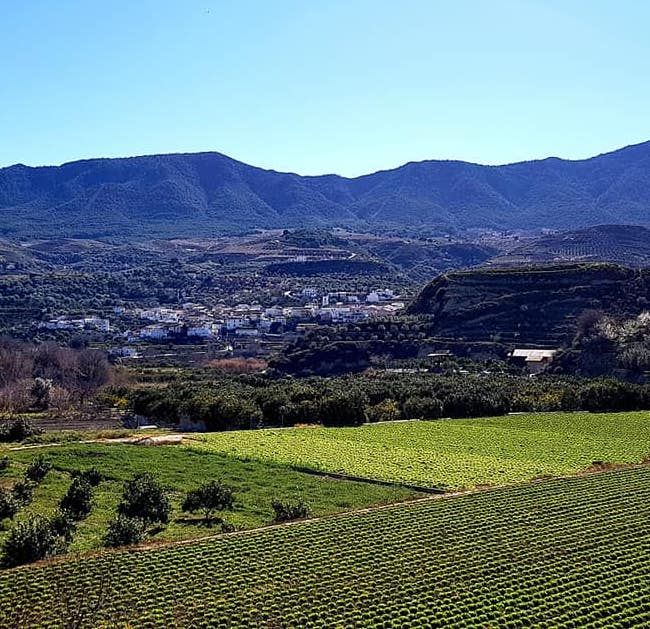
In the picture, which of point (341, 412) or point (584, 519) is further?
point (341, 412)

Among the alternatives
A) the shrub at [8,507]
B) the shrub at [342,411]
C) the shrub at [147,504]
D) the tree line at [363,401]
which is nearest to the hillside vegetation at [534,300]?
the tree line at [363,401]

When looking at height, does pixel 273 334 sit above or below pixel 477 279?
below

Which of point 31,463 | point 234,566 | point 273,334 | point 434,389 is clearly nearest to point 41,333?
point 273,334

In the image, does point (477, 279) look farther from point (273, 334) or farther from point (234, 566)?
point (234, 566)

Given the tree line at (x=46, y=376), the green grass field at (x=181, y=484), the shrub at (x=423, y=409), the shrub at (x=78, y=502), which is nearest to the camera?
the green grass field at (x=181, y=484)

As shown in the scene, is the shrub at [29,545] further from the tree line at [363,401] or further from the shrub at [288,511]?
the tree line at [363,401]

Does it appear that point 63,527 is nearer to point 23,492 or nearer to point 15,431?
point 23,492
